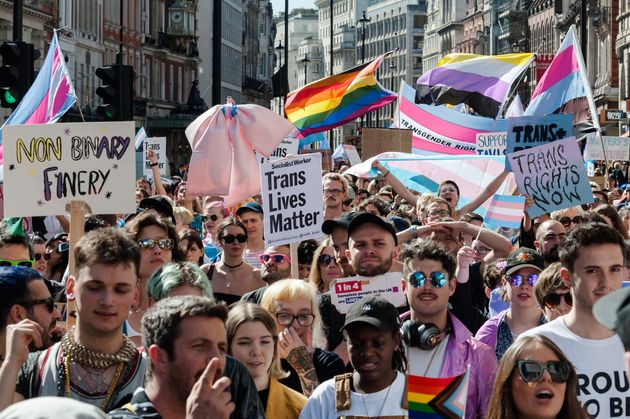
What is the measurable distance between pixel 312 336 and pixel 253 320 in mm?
902

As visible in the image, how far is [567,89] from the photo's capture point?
16.2m

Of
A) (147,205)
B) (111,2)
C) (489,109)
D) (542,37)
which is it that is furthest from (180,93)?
(147,205)

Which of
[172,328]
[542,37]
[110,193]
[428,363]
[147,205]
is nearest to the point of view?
[172,328]

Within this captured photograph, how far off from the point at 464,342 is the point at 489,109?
14994 millimetres

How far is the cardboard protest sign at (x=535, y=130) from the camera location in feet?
43.5

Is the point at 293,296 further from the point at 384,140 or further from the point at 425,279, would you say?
the point at 384,140

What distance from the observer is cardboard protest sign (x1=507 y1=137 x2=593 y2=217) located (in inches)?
437

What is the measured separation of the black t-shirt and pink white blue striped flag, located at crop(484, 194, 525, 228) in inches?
218

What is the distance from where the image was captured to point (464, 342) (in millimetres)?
6219

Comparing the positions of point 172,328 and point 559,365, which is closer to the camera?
point 172,328

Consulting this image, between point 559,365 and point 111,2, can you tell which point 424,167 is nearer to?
point 559,365

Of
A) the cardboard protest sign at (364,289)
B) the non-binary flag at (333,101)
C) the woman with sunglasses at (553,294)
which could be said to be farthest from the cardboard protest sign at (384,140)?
the woman with sunglasses at (553,294)

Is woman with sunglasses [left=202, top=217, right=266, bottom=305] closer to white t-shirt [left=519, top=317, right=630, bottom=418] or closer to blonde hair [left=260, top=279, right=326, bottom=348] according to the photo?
blonde hair [left=260, top=279, right=326, bottom=348]

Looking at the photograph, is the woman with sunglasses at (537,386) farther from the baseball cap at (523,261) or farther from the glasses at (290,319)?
the baseball cap at (523,261)
